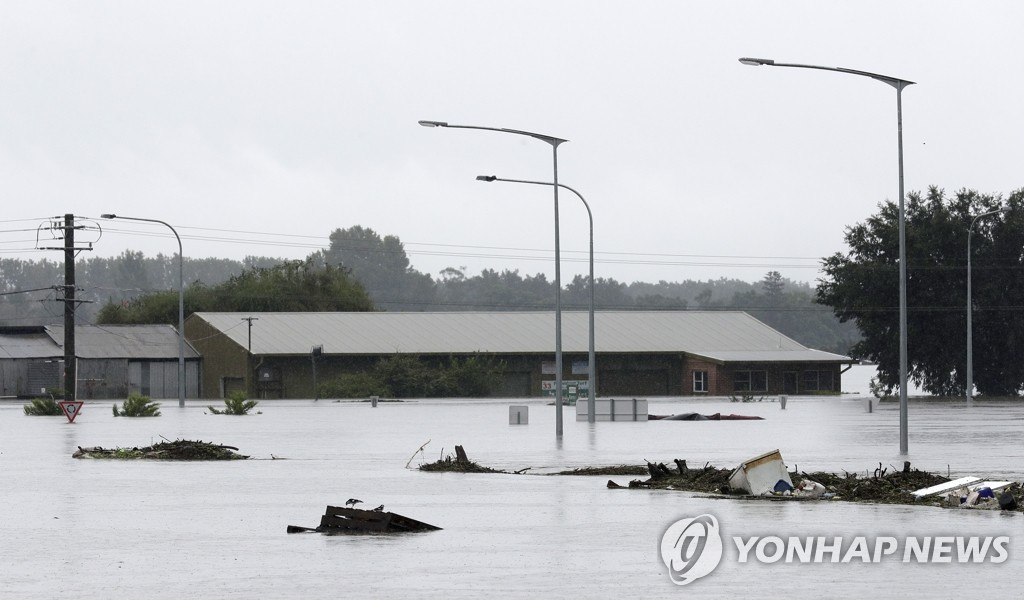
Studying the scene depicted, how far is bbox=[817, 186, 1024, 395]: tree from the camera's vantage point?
84625 millimetres

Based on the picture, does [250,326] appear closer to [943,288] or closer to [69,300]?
[69,300]

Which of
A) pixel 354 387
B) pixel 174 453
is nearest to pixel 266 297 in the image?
pixel 354 387

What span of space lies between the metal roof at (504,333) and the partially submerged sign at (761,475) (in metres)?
77.3

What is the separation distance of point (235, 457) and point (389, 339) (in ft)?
241

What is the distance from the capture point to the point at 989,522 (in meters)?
15.4

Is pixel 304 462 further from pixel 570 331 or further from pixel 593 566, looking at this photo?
pixel 570 331

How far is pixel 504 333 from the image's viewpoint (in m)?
106

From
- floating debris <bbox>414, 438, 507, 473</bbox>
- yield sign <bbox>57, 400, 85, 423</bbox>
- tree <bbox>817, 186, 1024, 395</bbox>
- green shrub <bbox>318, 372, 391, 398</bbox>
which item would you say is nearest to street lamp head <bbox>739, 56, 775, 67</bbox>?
floating debris <bbox>414, 438, 507, 473</bbox>

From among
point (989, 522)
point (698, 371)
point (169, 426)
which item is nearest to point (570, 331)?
point (698, 371)

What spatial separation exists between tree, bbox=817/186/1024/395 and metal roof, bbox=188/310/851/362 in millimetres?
14619

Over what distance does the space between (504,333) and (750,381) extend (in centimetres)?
1730

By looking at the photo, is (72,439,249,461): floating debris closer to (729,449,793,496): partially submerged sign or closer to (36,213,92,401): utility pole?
(729,449,793,496): partially submerged sign

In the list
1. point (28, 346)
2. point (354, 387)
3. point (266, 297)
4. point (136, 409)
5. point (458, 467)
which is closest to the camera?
point (458, 467)

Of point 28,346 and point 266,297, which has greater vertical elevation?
point 266,297
